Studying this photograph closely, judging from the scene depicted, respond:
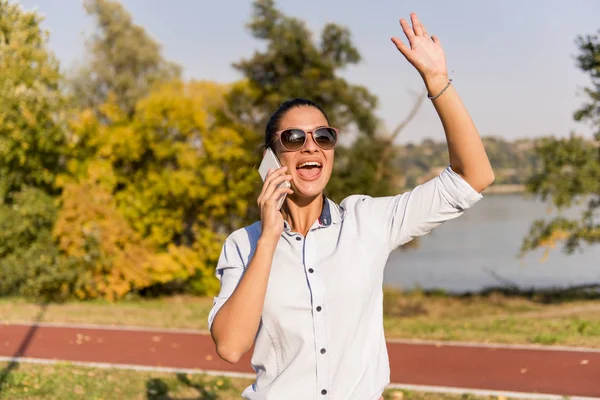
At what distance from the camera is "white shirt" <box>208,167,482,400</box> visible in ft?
7.73

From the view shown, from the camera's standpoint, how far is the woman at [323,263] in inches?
90.7

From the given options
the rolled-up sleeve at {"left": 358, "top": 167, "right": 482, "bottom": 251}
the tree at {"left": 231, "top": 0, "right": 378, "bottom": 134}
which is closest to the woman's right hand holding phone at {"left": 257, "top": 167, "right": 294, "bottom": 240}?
the rolled-up sleeve at {"left": 358, "top": 167, "right": 482, "bottom": 251}

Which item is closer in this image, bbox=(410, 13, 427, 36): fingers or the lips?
bbox=(410, 13, 427, 36): fingers

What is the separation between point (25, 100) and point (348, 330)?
21674 millimetres

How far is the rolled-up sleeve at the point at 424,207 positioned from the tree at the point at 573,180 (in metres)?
18.6

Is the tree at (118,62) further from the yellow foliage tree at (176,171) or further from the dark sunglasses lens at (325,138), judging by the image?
the dark sunglasses lens at (325,138)

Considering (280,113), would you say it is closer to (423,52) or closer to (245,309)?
(423,52)

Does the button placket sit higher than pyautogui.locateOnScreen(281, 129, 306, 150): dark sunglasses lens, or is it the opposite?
pyautogui.locateOnScreen(281, 129, 306, 150): dark sunglasses lens

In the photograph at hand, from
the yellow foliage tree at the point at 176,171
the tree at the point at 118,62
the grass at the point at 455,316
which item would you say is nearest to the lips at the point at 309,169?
the grass at the point at 455,316

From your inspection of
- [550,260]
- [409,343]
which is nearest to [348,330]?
[409,343]

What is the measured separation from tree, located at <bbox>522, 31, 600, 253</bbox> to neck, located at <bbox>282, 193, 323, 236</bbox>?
18.7m

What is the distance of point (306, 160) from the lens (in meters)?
2.53

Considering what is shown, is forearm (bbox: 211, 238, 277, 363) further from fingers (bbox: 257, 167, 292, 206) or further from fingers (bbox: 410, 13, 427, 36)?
fingers (bbox: 410, 13, 427, 36)

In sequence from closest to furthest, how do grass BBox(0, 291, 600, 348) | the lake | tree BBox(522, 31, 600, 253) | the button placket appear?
the button placket → grass BBox(0, 291, 600, 348) → tree BBox(522, 31, 600, 253) → the lake
